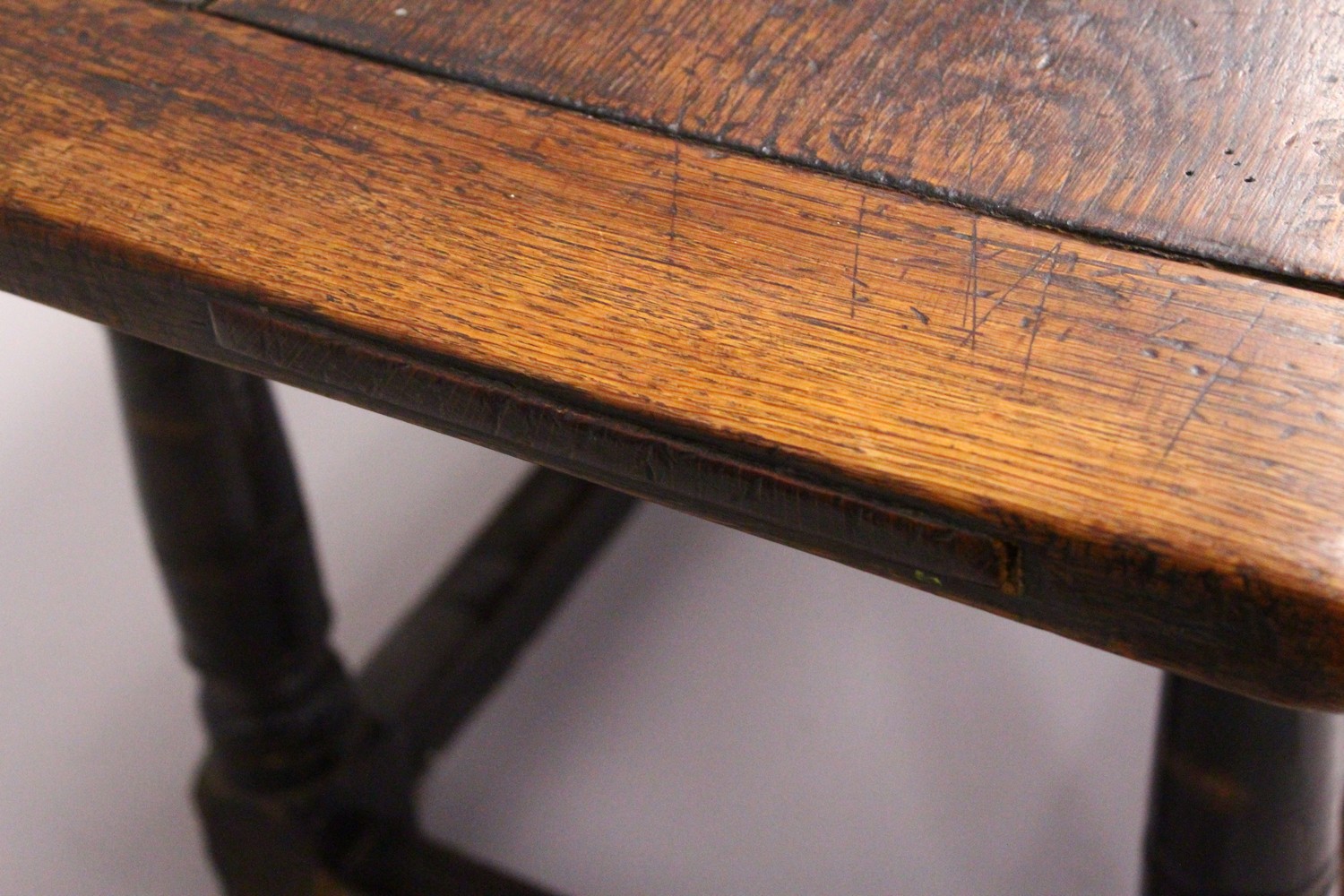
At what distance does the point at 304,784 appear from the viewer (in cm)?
100

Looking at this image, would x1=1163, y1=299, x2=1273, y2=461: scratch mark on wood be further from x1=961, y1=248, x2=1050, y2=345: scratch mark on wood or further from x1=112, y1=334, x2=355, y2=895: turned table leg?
x1=112, y1=334, x2=355, y2=895: turned table leg

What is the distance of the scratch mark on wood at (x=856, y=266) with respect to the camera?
18.5 inches

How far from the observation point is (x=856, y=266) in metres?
0.48

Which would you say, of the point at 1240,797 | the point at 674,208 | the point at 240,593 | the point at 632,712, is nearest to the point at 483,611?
the point at 632,712

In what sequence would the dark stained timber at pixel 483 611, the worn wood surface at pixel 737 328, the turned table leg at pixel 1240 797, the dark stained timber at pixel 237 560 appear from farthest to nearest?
the dark stained timber at pixel 483 611 < the dark stained timber at pixel 237 560 < the turned table leg at pixel 1240 797 < the worn wood surface at pixel 737 328

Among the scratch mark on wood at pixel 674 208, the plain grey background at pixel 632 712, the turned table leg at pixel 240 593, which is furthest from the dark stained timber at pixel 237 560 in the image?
the scratch mark on wood at pixel 674 208

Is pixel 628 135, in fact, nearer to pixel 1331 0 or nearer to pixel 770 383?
pixel 770 383

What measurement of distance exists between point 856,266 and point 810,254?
15 millimetres

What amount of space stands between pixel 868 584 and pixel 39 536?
701mm

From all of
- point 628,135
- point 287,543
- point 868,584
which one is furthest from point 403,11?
point 868,584

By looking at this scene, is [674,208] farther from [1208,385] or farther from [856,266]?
[1208,385]

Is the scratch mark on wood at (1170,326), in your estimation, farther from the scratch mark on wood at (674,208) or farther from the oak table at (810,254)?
the scratch mark on wood at (674,208)

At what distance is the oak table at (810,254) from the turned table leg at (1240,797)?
198 mm

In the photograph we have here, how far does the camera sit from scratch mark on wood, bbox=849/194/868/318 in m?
0.47
